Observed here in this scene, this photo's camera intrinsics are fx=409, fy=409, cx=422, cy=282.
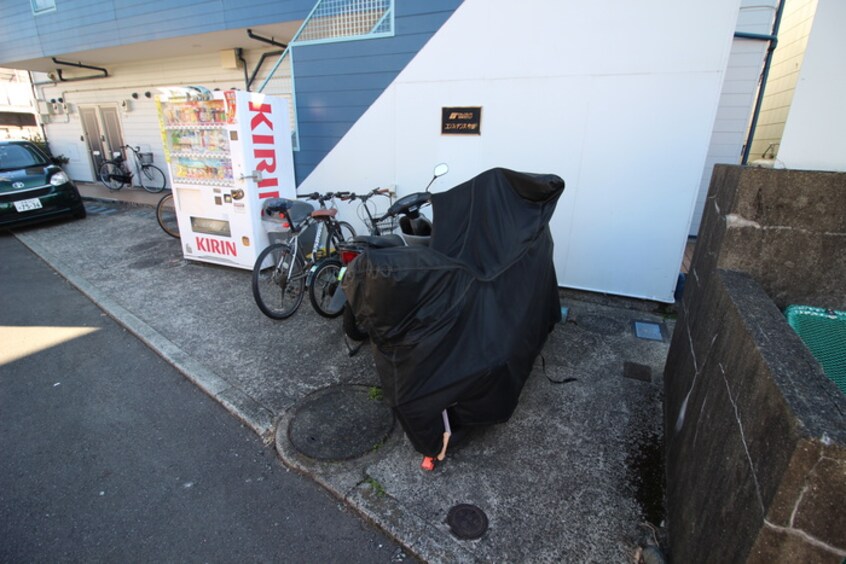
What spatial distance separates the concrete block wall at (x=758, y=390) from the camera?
1.04 metres

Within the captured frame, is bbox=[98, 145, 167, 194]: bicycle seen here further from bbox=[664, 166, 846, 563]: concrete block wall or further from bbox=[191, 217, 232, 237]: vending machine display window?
bbox=[664, 166, 846, 563]: concrete block wall

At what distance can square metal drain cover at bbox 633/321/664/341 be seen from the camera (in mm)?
3803

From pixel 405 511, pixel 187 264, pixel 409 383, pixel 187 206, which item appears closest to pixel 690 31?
pixel 409 383

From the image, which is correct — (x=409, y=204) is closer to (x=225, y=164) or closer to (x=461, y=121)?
(x=461, y=121)

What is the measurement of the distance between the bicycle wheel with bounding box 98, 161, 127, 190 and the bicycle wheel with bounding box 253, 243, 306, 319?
9031 millimetres

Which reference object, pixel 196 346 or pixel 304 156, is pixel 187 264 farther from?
pixel 196 346

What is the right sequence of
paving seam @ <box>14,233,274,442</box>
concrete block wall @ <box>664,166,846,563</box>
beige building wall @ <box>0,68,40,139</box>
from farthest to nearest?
beige building wall @ <box>0,68,40,139</box> → paving seam @ <box>14,233,274,442</box> → concrete block wall @ <box>664,166,846,563</box>

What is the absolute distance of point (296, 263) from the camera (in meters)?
4.23

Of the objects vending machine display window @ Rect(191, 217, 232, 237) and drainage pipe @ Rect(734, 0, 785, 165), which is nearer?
drainage pipe @ Rect(734, 0, 785, 165)

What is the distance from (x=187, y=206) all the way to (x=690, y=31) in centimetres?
589

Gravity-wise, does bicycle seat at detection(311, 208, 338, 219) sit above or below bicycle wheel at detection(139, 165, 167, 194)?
above

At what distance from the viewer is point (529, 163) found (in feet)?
14.8

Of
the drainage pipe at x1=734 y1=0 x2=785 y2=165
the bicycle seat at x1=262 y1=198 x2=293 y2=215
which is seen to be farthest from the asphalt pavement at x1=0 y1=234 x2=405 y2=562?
the drainage pipe at x1=734 y1=0 x2=785 y2=165

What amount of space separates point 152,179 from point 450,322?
1172 centimetres
